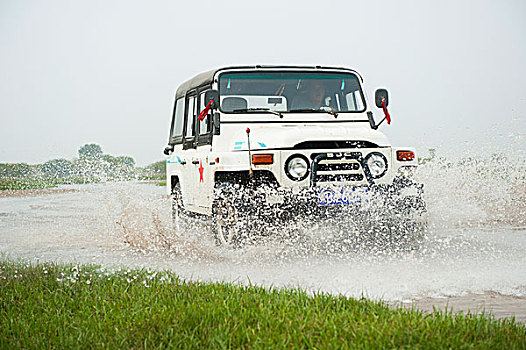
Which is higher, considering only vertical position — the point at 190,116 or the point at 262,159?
the point at 190,116

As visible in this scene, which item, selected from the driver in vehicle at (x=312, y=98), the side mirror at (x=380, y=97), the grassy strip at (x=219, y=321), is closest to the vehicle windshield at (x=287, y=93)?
the driver in vehicle at (x=312, y=98)

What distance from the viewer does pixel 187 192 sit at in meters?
9.16

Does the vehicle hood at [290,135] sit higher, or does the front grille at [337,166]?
the vehicle hood at [290,135]

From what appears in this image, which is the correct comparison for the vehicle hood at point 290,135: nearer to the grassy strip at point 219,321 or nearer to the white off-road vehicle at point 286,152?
the white off-road vehicle at point 286,152

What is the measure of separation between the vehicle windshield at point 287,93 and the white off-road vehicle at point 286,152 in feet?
0.04

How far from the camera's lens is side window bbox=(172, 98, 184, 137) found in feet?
33.2

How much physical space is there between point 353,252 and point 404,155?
4.31ft

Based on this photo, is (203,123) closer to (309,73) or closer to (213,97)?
(213,97)

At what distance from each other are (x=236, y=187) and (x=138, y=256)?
174 centimetres

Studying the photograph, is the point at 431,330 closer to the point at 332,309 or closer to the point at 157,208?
the point at 332,309

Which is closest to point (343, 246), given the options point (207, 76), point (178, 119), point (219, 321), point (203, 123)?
point (203, 123)

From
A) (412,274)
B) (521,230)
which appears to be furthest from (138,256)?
(521,230)

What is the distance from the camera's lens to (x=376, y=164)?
723 cm

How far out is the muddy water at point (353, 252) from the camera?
5375mm
